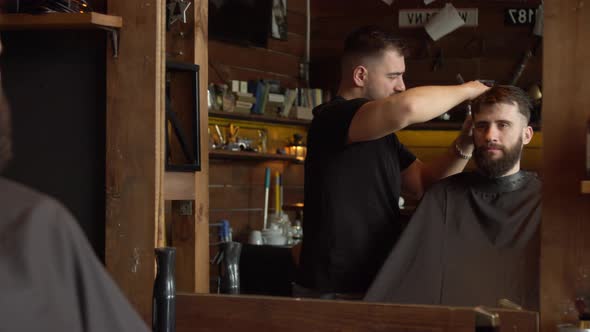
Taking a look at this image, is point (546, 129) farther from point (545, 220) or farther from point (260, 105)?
point (260, 105)

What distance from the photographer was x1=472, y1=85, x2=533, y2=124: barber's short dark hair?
7.79 feet

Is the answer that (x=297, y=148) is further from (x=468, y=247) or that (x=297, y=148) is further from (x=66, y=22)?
(x=66, y=22)

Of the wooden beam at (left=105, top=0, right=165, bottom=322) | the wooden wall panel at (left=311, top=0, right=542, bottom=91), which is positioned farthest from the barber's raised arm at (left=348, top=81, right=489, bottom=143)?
the wooden wall panel at (left=311, top=0, right=542, bottom=91)

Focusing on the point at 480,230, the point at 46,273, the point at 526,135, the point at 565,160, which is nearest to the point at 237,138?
the point at 526,135

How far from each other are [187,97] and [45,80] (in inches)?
14.3

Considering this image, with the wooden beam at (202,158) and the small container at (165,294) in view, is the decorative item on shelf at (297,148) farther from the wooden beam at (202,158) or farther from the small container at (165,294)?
the small container at (165,294)

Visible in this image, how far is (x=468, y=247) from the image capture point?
227cm

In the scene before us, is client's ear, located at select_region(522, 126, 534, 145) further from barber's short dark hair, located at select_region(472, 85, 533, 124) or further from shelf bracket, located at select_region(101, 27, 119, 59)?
shelf bracket, located at select_region(101, 27, 119, 59)

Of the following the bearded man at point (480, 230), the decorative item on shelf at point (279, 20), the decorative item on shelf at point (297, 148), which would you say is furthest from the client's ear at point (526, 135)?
the decorative item on shelf at point (279, 20)

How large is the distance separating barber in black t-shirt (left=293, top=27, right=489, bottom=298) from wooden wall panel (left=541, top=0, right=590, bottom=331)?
0.41 m

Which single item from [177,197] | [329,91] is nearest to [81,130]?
[177,197]

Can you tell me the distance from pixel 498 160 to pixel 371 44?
0.49 meters

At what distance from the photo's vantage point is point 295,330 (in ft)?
6.13

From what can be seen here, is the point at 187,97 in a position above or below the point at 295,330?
above
